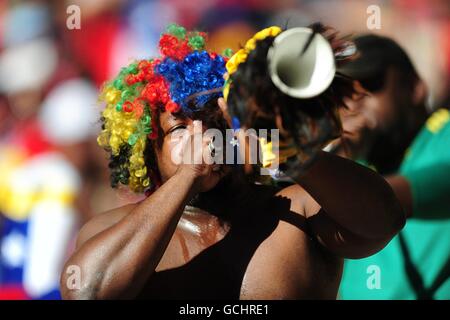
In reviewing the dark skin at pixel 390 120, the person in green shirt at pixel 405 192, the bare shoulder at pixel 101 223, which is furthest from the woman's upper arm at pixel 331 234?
the dark skin at pixel 390 120

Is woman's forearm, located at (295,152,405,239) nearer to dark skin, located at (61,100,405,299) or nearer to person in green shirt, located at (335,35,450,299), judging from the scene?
dark skin, located at (61,100,405,299)

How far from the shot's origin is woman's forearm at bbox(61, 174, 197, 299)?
5.84 ft

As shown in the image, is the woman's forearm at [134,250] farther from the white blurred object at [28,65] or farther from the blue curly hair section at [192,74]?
the white blurred object at [28,65]

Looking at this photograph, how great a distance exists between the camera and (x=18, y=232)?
3.77m

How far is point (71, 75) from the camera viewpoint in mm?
4008

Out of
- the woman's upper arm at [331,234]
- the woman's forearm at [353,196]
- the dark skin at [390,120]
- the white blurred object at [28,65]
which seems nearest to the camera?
the woman's forearm at [353,196]

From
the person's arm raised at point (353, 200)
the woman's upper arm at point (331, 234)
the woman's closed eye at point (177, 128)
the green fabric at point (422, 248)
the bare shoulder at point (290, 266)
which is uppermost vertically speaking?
the woman's closed eye at point (177, 128)

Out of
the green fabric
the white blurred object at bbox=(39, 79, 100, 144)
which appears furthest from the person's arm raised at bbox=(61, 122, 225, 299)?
the white blurred object at bbox=(39, 79, 100, 144)

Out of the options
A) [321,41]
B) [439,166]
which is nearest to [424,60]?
[439,166]

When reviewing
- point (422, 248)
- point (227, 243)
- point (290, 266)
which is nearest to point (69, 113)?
point (422, 248)

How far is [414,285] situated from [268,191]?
3.58 ft

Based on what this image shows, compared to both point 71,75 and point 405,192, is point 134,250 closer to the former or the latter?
point 405,192

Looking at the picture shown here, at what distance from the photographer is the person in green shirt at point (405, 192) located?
2781 millimetres
